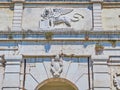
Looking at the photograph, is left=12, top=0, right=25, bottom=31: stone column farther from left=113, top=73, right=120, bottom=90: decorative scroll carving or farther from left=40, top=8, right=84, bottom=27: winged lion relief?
left=113, top=73, right=120, bottom=90: decorative scroll carving

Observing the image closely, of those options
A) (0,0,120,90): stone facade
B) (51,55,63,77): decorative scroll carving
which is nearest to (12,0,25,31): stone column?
(0,0,120,90): stone facade

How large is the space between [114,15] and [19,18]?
4522mm

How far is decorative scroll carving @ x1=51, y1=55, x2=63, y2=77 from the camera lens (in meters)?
14.5

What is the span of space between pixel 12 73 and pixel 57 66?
197 centimetres

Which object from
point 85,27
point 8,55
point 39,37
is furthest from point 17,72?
point 85,27

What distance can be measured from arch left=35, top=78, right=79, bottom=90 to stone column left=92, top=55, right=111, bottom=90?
0.97 m

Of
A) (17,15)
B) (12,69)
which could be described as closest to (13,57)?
(12,69)

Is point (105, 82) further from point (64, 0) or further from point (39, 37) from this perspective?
point (64, 0)

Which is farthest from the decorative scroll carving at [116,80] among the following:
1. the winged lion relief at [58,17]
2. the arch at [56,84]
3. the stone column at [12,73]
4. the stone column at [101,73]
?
the stone column at [12,73]

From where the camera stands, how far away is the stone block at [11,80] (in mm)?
14148

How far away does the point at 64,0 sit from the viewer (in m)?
16.3

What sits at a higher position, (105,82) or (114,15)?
(114,15)

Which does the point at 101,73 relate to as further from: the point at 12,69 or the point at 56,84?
the point at 12,69

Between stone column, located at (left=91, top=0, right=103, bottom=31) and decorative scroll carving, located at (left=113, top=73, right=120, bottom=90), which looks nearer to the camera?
decorative scroll carving, located at (left=113, top=73, right=120, bottom=90)
